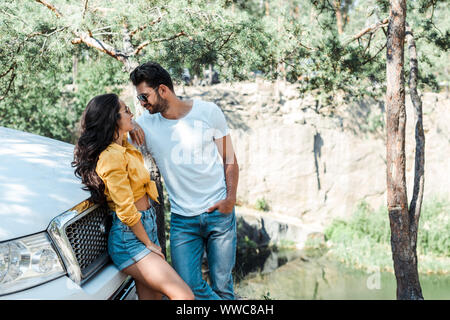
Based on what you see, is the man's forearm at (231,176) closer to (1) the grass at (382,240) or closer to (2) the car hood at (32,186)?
(2) the car hood at (32,186)

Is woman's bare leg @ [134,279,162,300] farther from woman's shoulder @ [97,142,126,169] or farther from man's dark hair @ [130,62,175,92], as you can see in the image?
man's dark hair @ [130,62,175,92]

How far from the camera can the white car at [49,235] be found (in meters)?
1.51

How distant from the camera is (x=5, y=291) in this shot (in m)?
1.46

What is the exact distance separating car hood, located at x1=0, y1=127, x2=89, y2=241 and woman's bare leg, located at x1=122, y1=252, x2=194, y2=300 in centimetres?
40

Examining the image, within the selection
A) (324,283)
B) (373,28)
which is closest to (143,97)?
(373,28)

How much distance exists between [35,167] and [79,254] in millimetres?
456

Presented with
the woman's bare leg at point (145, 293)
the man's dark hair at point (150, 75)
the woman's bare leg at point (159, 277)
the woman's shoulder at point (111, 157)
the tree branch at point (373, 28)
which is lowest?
the woman's bare leg at point (145, 293)

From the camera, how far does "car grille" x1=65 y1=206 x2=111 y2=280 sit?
1723 millimetres

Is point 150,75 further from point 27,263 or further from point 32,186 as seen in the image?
point 27,263

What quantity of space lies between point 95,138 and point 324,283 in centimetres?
810

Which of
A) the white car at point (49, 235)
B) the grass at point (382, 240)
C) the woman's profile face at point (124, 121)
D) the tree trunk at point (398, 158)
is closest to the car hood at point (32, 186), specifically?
the white car at point (49, 235)

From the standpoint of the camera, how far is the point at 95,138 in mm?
1933

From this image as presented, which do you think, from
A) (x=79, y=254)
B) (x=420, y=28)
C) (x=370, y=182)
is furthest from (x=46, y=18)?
(x=370, y=182)
